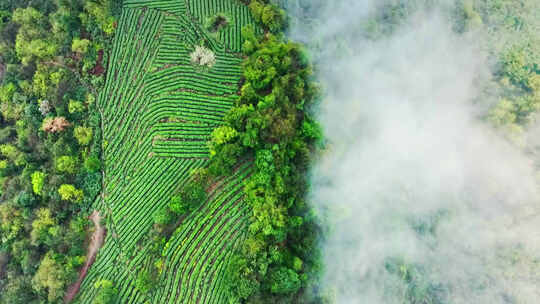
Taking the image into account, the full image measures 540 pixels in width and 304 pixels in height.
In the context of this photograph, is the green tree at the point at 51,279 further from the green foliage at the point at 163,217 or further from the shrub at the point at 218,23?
the shrub at the point at 218,23

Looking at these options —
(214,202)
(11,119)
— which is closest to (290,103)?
(214,202)

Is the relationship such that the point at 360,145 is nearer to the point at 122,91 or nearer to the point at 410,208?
the point at 410,208

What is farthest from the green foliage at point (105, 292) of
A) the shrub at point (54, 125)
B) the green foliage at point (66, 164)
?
the shrub at point (54, 125)

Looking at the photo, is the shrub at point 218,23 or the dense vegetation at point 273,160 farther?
the shrub at point 218,23

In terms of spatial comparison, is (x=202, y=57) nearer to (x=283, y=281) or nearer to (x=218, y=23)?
(x=218, y=23)

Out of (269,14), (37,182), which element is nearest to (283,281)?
(37,182)

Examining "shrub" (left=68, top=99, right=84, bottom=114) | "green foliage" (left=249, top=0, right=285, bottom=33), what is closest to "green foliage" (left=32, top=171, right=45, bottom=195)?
"shrub" (left=68, top=99, right=84, bottom=114)

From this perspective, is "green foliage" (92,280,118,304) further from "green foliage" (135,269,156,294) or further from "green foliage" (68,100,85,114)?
"green foliage" (68,100,85,114)
